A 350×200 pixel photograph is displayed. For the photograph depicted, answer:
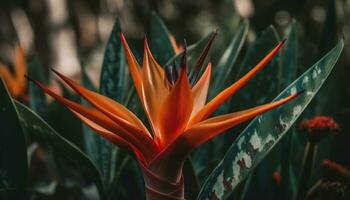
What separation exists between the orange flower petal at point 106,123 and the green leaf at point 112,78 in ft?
0.90

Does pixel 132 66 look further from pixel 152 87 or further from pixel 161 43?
pixel 161 43

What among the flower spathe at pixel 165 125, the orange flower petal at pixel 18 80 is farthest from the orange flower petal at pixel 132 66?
the orange flower petal at pixel 18 80

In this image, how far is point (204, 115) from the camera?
0.60m

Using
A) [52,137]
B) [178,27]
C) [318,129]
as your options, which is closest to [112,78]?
[52,137]

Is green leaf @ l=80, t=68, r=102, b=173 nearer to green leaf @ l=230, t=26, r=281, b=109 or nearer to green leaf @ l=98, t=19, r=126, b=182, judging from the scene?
green leaf @ l=98, t=19, r=126, b=182

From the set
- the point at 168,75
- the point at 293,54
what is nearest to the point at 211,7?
the point at 293,54

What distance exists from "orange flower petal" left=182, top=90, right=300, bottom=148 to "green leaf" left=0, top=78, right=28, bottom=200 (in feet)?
0.78

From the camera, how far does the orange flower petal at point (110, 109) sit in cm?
58

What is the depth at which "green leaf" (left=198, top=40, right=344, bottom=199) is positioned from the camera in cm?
67

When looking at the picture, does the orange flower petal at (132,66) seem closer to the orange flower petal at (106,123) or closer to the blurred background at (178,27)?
the orange flower petal at (106,123)

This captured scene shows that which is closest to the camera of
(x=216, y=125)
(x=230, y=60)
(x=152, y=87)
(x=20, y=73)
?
(x=216, y=125)

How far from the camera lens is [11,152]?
2.50ft

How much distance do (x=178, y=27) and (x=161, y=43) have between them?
1.60 metres

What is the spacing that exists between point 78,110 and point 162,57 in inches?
17.6
